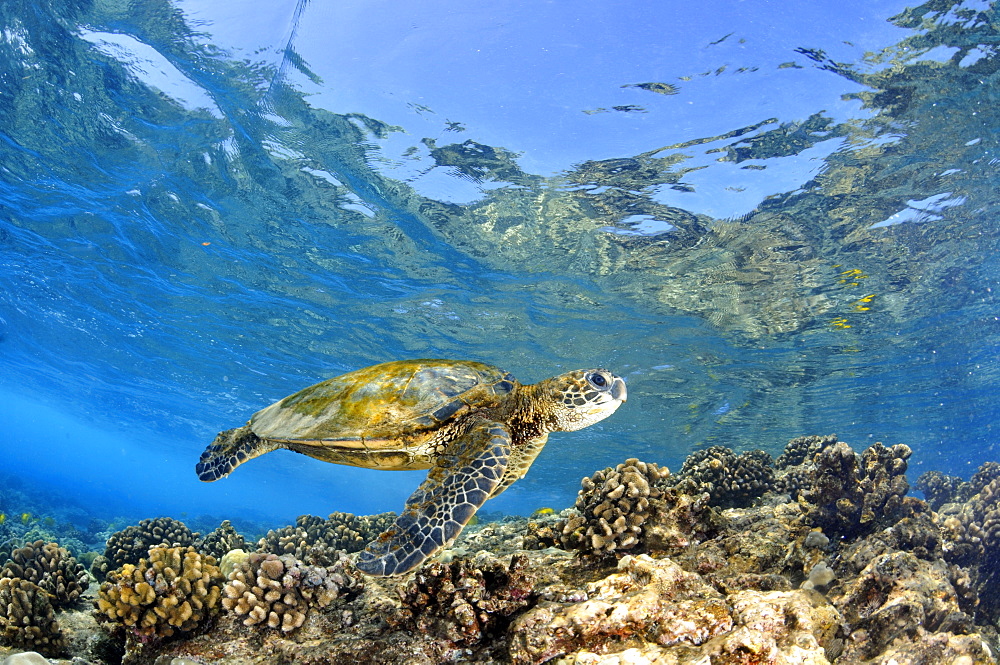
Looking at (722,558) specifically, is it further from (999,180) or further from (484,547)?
(999,180)

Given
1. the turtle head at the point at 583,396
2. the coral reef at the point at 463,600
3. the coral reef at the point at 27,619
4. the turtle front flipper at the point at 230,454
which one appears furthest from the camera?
the turtle front flipper at the point at 230,454

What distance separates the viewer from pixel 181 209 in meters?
14.1

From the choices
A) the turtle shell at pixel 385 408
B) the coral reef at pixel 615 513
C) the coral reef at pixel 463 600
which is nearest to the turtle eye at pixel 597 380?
the coral reef at pixel 615 513

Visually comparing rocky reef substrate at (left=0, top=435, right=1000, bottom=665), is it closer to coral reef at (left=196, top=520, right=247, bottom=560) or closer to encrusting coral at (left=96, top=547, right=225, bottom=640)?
encrusting coral at (left=96, top=547, right=225, bottom=640)

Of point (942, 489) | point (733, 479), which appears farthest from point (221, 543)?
point (942, 489)

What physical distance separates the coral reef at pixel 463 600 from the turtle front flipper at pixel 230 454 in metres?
3.60

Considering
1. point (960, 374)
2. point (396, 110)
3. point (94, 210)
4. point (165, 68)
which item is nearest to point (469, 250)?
point (396, 110)

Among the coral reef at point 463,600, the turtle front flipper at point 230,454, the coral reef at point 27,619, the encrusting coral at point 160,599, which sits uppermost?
the turtle front flipper at point 230,454

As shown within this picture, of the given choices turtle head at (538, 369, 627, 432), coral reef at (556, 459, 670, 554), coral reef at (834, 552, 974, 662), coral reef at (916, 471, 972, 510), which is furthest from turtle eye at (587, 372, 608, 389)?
coral reef at (916, 471, 972, 510)

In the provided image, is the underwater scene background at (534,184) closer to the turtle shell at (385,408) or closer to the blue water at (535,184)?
the blue water at (535,184)

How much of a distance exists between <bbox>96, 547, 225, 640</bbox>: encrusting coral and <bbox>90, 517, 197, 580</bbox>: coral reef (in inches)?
130

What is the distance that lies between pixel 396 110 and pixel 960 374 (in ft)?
88.2

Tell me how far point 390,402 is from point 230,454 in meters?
3.12

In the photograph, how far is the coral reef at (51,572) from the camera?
4574 mm
